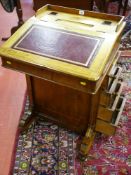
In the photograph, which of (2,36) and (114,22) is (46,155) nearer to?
(114,22)

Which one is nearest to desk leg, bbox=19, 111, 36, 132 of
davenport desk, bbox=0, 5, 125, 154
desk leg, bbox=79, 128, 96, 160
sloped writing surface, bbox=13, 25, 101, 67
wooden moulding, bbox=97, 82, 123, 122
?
davenport desk, bbox=0, 5, 125, 154

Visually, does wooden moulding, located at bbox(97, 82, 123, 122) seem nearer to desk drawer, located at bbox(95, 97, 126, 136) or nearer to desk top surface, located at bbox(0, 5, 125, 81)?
desk drawer, located at bbox(95, 97, 126, 136)

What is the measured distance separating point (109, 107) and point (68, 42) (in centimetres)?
59

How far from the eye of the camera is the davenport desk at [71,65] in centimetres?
117

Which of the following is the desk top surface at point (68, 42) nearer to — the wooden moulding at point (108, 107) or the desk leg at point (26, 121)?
the wooden moulding at point (108, 107)

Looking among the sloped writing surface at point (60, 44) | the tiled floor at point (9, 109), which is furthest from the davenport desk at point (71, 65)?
the tiled floor at point (9, 109)

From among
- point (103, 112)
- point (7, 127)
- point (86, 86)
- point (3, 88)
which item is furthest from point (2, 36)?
point (86, 86)

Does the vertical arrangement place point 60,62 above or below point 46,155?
above

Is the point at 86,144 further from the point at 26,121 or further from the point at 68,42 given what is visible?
the point at 68,42

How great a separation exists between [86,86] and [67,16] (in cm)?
74

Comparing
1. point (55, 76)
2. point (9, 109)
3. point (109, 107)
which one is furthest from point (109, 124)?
point (9, 109)

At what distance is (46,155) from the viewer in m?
1.71

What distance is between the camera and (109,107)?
1606 millimetres

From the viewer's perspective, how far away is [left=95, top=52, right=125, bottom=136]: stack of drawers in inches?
60.6
